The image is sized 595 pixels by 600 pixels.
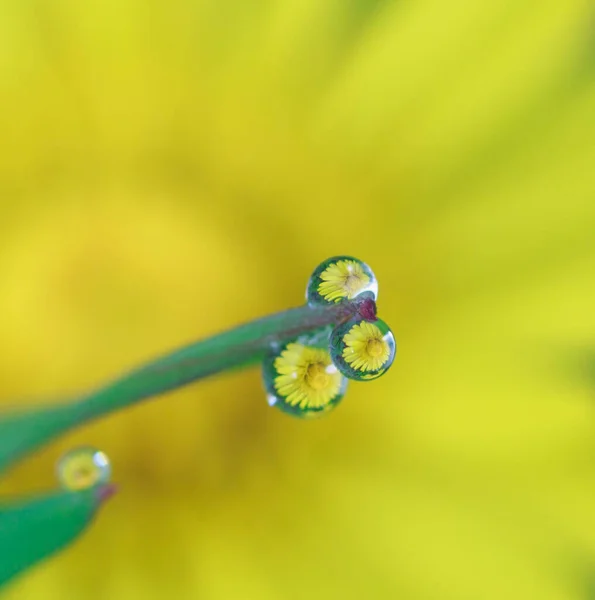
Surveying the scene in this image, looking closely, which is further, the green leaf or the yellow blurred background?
the yellow blurred background

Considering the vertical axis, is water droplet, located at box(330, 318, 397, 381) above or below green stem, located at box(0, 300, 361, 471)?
below

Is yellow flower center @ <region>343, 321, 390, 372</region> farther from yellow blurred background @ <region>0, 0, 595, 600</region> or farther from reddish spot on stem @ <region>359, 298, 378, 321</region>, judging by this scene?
yellow blurred background @ <region>0, 0, 595, 600</region>

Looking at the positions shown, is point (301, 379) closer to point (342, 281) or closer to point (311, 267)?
point (342, 281)

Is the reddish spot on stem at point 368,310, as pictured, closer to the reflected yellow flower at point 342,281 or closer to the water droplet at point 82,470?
the reflected yellow flower at point 342,281

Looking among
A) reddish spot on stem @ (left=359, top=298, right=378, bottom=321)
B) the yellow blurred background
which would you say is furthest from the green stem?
the yellow blurred background

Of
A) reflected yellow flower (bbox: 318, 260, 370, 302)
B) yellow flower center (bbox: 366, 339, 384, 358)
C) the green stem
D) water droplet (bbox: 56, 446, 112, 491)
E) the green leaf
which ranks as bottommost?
yellow flower center (bbox: 366, 339, 384, 358)

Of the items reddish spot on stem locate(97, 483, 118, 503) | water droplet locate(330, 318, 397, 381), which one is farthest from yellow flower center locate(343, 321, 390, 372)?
reddish spot on stem locate(97, 483, 118, 503)

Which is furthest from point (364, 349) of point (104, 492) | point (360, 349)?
point (104, 492)
